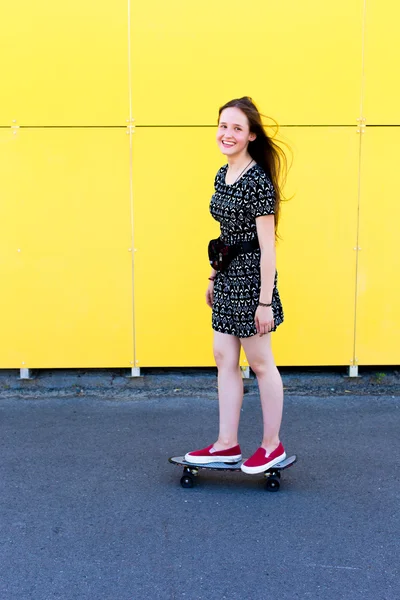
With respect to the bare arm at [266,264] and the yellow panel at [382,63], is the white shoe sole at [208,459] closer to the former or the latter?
the bare arm at [266,264]

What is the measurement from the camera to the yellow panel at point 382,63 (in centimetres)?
470

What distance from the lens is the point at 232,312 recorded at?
346 cm

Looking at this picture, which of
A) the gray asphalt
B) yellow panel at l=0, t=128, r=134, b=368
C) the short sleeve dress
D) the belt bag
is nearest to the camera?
the gray asphalt

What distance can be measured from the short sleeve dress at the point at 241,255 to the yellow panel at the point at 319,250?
1.40 meters

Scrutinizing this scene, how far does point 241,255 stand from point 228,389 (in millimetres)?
710

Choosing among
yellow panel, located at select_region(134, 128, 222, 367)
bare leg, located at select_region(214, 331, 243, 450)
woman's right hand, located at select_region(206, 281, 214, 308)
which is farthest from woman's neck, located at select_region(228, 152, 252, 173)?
yellow panel, located at select_region(134, 128, 222, 367)

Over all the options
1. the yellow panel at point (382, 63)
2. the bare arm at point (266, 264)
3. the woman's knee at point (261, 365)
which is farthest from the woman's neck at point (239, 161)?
the yellow panel at point (382, 63)

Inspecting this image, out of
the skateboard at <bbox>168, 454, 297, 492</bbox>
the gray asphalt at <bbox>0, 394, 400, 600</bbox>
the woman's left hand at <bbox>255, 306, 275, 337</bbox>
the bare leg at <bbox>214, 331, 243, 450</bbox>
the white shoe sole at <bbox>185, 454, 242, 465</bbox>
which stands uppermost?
the woman's left hand at <bbox>255, 306, 275, 337</bbox>

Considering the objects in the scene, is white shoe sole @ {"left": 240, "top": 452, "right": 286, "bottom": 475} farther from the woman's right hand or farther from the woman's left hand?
the woman's right hand

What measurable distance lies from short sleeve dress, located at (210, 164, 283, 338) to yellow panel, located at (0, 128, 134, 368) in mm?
1488

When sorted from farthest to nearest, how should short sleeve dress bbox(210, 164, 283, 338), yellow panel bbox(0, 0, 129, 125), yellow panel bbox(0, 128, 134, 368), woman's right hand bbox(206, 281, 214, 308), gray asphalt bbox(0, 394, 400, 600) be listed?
yellow panel bbox(0, 128, 134, 368), yellow panel bbox(0, 0, 129, 125), woman's right hand bbox(206, 281, 214, 308), short sleeve dress bbox(210, 164, 283, 338), gray asphalt bbox(0, 394, 400, 600)

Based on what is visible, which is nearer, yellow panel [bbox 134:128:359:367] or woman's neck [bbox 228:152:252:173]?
woman's neck [bbox 228:152:252:173]

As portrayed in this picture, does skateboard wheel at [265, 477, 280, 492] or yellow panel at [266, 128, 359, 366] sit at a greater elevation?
yellow panel at [266, 128, 359, 366]

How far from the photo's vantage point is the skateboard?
355 cm
